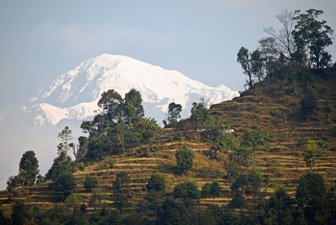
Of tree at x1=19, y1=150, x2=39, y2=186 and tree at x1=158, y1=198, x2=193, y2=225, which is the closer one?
tree at x1=158, y1=198, x2=193, y2=225

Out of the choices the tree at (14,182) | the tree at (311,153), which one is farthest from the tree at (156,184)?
the tree at (14,182)

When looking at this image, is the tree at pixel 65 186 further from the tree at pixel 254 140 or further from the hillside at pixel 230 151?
the tree at pixel 254 140

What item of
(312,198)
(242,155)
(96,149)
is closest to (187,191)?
(242,155)

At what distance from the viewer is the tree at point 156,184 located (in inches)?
4279

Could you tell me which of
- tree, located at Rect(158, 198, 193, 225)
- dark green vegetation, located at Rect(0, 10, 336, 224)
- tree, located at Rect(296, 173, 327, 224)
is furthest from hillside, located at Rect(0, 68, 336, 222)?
tree, located at Rect(296, 173, 327, 224)

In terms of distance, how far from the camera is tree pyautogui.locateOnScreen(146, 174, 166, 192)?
10869 cm

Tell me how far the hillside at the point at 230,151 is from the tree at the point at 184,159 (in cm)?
193

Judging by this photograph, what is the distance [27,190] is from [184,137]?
4239 centimetres

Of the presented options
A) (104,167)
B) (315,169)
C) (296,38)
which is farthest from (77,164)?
(296,38)

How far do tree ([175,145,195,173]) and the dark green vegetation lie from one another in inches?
9.3

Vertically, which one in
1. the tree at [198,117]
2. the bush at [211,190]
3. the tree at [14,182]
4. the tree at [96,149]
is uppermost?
the tree at [198,117]

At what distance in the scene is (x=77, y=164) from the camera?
416 ft

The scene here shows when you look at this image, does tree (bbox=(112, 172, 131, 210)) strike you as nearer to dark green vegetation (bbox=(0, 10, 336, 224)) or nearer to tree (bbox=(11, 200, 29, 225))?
dark green vegetation (bbox=(0, 10, 336, 224))

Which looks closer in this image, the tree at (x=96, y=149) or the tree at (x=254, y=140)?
the tree at (x=254, y=140)
